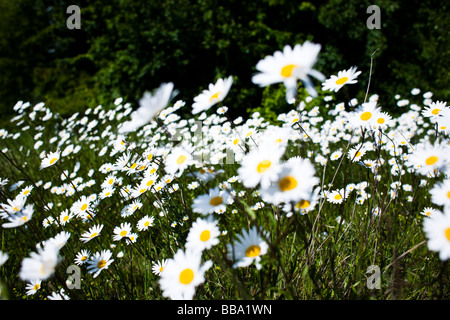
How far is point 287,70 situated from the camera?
802 millimetres

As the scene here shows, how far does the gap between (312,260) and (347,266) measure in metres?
0.25

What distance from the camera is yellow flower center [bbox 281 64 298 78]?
2.58 feet

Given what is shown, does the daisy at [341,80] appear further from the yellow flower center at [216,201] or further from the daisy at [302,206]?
the yellow flower center at [216,201]

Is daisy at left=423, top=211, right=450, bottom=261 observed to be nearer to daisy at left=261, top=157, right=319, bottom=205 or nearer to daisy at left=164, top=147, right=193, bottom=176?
daisy at left=261, top=157, right=319, bottom=205

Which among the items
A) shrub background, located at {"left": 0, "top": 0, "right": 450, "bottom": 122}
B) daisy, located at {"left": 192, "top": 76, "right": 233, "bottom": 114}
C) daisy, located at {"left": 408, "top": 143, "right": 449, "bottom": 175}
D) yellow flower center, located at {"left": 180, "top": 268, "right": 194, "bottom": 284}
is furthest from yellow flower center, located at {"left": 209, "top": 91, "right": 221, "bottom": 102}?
shrub background, located at {"left": 0, "top": 0, "right": 450, "bottom": 122}

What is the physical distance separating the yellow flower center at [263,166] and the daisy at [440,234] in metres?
0.43

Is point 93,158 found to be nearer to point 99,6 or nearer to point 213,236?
point 213,236

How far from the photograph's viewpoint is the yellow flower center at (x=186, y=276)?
0.86 metres

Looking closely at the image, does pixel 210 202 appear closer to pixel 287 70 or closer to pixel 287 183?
pixel 287 183

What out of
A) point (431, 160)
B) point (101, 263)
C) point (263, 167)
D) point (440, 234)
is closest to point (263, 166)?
point (263, 167)

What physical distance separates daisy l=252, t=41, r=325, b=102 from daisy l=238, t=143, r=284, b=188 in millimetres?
151

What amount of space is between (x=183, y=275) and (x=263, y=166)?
0.41 metres

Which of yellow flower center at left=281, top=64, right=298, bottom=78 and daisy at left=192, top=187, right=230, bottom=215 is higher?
yellow flower center at left=281, top=64, right=298, bottom=78

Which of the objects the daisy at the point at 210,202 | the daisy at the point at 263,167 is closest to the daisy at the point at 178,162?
the daisy at the point at 210,202
